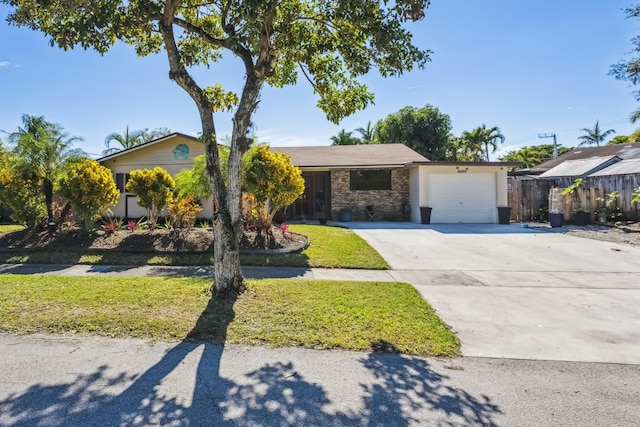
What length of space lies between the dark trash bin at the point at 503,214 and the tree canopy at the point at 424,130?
12076 mm

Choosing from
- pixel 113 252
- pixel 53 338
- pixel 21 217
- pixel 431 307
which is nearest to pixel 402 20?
pixel 431 307

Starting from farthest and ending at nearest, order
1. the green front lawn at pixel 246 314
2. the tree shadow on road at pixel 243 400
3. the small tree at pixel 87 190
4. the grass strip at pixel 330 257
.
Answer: the small tree at pixel 87 190, the grass strip at pixel 330 257, the green front lawn at pixel 246 314, the tree shadow on road at pixel 243 400

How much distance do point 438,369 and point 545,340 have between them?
1.60 m

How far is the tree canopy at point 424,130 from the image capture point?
27656 millimetres

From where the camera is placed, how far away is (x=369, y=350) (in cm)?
378

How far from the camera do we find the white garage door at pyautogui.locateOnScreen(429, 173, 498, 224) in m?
16.5

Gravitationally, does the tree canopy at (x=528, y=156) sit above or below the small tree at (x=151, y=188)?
above

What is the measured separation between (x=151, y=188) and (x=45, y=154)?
291 centimetres

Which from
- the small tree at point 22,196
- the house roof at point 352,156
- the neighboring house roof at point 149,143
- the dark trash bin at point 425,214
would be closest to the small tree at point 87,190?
the small tree at point 22,196

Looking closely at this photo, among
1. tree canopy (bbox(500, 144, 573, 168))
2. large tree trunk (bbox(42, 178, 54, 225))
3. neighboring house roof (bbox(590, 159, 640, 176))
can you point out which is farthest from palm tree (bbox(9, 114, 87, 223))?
tree canopy (bbox(500, 144, 573, 168))

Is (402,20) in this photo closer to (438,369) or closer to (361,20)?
(361,20)

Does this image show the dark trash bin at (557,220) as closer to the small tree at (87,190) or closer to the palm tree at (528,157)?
the small tree at (87,190)

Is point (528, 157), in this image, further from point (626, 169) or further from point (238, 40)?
point (238, 40)

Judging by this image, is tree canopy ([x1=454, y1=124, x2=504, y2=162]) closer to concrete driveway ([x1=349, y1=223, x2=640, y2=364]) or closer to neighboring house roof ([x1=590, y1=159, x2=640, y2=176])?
neighboring house roof ([x1=590, y1=159, x2=640, y2=176])
